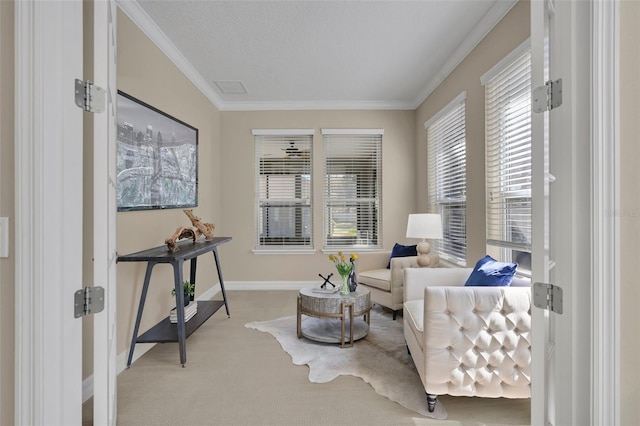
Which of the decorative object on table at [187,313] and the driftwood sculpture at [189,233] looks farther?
the decorative object on table at [187,313]

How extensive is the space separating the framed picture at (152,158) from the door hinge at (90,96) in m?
1.59

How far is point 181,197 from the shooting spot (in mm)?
3641

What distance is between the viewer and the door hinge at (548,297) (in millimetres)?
995

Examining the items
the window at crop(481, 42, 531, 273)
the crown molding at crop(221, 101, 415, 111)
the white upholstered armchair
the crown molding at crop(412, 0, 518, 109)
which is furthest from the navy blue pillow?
the crown molding at crop(221, 101, 415, 111)

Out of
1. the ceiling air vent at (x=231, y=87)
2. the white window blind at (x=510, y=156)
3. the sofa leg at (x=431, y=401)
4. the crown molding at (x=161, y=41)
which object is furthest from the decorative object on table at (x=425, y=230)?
the crown molding at (x=161, y=41)

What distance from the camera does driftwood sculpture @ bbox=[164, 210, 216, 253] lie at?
2.82 metres

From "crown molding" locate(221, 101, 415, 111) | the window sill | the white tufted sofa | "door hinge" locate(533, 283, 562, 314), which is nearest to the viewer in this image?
"door hinge" locate(533, 283, 562, 314)
